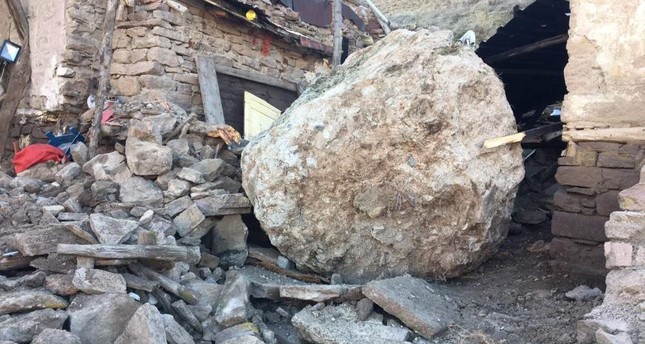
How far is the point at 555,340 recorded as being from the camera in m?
3.33

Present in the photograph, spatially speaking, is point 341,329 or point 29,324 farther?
point 341,329

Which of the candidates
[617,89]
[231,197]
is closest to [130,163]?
[231,197]

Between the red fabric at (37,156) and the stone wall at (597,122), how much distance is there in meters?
4.58

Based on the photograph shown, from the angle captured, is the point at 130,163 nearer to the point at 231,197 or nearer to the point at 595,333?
the point at 231,197

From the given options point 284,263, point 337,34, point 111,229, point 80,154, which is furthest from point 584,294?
point 337,34

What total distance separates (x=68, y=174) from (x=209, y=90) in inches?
80.0

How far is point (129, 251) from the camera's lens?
11.9ft

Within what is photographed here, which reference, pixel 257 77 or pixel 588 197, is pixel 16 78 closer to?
pixel 257 77

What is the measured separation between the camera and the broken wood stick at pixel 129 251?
351 centimetres

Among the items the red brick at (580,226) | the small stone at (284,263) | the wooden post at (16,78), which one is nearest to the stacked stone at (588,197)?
the red brick at (580,226)

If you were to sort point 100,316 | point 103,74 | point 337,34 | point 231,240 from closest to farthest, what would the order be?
1. point 100,316
2. point 231,240
3. point 103,74
4. point 337,34

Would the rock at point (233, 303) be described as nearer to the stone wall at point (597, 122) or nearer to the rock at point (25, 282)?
the rock at point (25, 282)

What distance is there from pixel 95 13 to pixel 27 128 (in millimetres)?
1537

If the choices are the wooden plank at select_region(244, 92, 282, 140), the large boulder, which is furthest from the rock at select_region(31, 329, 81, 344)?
the wooden plank at select_region(244, 92, 282, 140)
